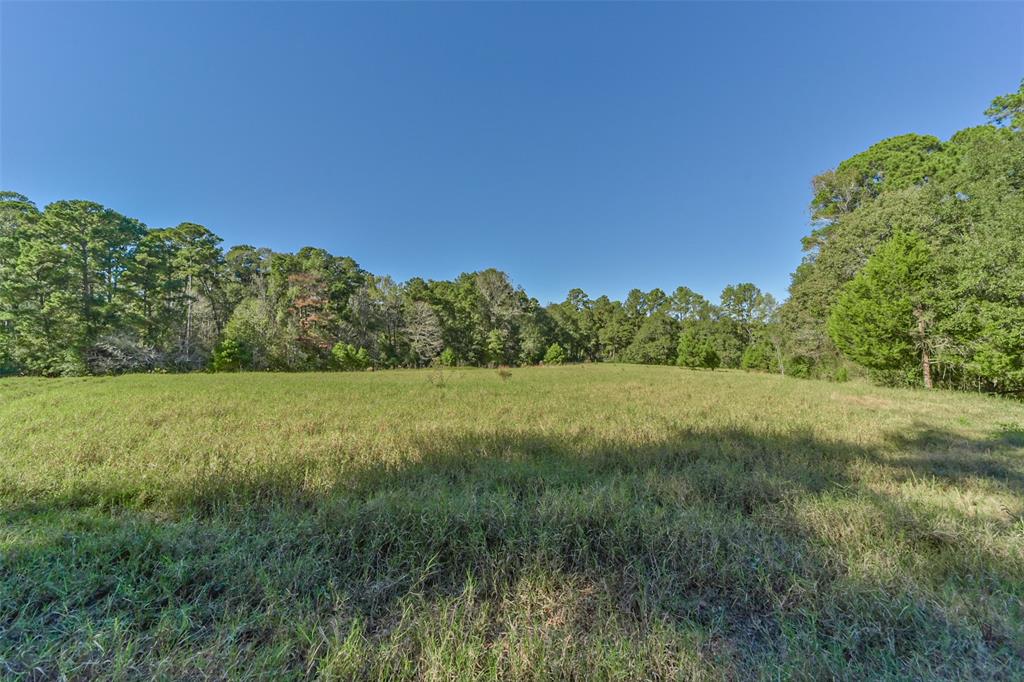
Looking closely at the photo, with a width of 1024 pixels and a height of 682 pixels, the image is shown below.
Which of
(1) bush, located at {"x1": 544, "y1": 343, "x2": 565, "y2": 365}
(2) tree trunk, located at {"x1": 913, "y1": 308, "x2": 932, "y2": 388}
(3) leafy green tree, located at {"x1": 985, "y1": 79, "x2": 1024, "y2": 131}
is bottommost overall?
(1) bush, located at {"x1": 544, "y1": 343, "x2": 565, "y2": 365}

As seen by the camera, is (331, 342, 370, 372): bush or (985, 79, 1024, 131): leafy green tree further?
(331, 342, 370, 372): bush

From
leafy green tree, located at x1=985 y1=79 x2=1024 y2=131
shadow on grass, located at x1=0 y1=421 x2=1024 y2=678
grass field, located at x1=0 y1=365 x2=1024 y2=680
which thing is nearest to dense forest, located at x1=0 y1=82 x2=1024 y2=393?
leafy green tree, located at x1=985 y1=79 x2=1024 y2=131

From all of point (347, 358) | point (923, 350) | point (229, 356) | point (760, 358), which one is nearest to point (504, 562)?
point (923, 350)

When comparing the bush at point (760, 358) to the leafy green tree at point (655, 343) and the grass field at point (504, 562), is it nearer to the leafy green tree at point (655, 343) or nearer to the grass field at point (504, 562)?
the leafy green tree at point (655, 343)

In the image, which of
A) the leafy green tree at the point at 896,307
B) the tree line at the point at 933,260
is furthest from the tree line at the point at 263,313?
the leafy green tree at the point at 896,307

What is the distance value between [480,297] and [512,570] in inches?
1802

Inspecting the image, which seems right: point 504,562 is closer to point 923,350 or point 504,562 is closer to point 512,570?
point 512,570

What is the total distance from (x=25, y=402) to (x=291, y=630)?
14280 millimetres

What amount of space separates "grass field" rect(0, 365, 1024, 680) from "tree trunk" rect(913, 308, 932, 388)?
637 inches

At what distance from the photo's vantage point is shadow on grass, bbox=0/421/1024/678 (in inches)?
73.3

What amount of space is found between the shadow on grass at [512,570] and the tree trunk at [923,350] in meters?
20.2

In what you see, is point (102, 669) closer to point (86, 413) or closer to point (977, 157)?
point (86, 413)

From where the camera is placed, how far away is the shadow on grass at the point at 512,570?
186cm

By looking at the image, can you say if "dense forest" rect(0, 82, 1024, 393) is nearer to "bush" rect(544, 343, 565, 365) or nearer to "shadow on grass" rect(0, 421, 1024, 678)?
"bush" rect(544, 343, 565, 365)
